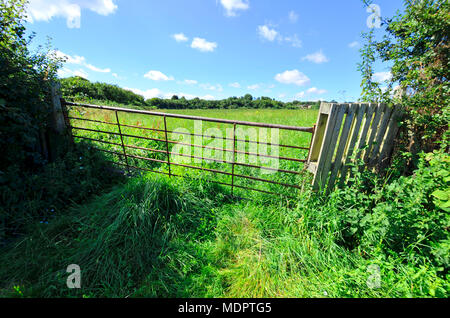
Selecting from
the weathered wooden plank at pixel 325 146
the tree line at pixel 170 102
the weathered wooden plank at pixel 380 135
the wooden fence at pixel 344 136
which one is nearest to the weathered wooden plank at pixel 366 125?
the wooden fence at pixel 344 136

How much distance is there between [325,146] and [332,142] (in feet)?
0.37

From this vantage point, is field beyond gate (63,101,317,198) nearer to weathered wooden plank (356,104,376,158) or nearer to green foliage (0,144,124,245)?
green foliage (0,144,124,245)

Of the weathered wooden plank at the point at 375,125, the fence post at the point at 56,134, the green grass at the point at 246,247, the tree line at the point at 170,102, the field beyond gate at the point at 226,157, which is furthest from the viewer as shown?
the tree line at the point at 170,102

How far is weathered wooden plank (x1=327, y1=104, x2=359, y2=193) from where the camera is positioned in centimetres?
246

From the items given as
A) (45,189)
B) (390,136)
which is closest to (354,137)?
(390,136)

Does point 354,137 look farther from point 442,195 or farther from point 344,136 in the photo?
point 442,195

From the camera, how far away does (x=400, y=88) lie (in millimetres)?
2824

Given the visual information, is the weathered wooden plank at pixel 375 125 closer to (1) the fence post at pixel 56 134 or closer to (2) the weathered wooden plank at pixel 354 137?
(2) the weathered wooden plank at pixel 354 137

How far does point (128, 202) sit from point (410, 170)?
4.63m

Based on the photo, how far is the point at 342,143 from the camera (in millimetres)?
2557

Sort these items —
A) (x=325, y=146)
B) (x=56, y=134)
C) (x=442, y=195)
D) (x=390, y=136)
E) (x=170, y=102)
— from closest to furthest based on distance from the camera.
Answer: (x=442, y=195) < (x=325, y=146) < (x=390, y=136) < (x=56, y=134) < (x=170, y=102)

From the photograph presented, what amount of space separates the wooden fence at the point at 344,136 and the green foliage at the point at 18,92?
4450 mm

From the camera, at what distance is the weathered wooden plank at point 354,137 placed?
2.50 m
